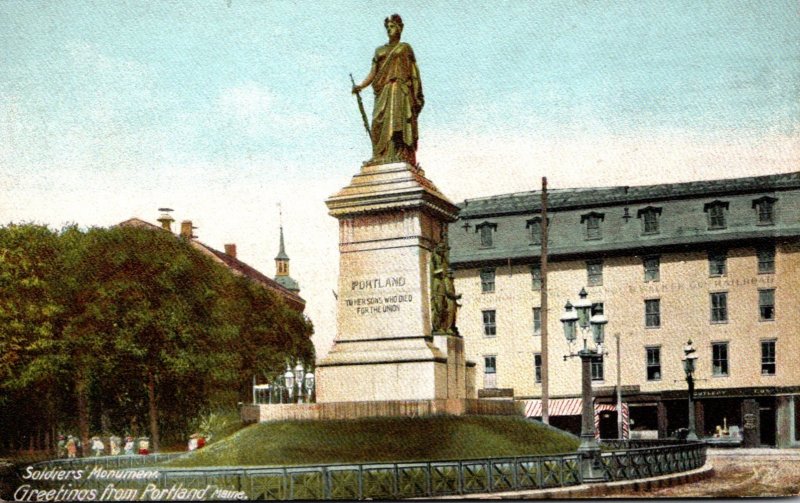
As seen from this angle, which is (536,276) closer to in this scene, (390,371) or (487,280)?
(487,280)

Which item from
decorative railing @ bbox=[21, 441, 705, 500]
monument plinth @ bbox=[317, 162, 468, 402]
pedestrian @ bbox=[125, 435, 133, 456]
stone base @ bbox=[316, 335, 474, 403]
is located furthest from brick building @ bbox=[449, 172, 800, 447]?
decorative railing @ bbox=[21, 441, 705, 500]

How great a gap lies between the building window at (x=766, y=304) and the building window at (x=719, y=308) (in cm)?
165

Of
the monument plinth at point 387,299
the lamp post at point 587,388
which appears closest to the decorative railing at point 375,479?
the lamp post at point 587,388

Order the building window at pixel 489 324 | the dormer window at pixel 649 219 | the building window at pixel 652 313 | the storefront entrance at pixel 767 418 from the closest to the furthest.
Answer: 1. the storefront entrance at pixel 767 418
2. the dormer window at pixel 649 219
3. the building window at pixel 652 313
4. the building window at pixel 489 324

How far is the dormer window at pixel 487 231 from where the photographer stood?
46.2 m

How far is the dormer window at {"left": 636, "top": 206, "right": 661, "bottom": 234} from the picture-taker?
42281mm

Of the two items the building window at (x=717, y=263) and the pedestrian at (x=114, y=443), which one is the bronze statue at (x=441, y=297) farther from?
the building window at (x=717, y=263)

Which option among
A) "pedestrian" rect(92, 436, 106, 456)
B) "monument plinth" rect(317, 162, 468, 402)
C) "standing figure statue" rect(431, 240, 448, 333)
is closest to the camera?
"monument plinth" rect(317, 162, 468, 402)

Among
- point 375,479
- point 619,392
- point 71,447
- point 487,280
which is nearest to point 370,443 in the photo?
point 375,479

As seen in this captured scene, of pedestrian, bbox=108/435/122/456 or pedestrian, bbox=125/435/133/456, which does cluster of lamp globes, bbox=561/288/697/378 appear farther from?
pedestrian, bbox=108/435/122/456

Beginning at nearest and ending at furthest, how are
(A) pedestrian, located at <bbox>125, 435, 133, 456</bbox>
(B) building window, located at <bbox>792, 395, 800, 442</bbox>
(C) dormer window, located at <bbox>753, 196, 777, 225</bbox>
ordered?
(A) pedestrian, located at <bbox>125, 435, 133, 456</bbox> < (C) dormer window, located at <bbox>753, 196, 777, 225</bbox> < (B) building window, located at <bbox>792, 395, 800, 442</bbox>

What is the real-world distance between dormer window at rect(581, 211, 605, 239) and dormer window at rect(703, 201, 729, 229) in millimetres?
4675

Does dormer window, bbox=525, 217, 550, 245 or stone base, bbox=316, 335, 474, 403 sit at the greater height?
dormer window, bbox=525, 217, 550, 245

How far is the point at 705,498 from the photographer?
16672 millimetres
